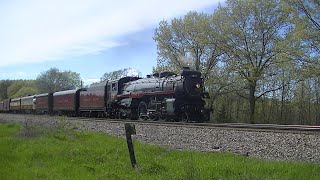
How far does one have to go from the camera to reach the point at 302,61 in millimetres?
32250

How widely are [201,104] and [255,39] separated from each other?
19854 millimetres

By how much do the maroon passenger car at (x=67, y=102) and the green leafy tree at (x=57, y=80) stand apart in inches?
3008

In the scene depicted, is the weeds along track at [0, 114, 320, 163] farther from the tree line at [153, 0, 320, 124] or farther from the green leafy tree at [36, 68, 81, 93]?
the green leafy tree at [36, 68, 81, 93]

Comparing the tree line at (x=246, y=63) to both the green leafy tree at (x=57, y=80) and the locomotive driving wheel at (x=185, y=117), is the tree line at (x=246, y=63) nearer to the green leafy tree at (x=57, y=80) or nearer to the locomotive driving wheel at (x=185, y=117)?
the locomotive driving wheel at (x=185, y=117)

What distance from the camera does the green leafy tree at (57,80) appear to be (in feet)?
408

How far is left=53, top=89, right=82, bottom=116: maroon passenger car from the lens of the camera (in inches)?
1646

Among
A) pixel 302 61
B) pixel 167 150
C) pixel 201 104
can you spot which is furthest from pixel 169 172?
pixel 302 61

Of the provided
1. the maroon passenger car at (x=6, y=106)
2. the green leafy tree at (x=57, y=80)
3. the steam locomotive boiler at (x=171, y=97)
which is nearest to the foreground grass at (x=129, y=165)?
the steam locomotive boiler at (x=171, y=97)

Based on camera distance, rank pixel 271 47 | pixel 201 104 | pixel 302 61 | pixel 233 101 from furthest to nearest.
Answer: pixel 233 101 → pixel 271 47 → pixel 302 61 → pixel 201 104

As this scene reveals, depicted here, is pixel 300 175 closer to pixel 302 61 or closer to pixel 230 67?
pixel 302 61

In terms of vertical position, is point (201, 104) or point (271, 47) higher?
point (271, 47)

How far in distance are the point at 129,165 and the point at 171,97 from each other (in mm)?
15026

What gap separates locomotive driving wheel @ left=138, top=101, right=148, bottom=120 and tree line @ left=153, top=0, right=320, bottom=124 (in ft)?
43.4

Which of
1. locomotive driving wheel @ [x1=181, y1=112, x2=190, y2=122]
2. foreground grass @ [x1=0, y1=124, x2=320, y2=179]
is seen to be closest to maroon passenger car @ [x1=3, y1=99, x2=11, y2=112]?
locomotive driving wheel @ [x1=181, y1=112, x2=190, y2=122]
